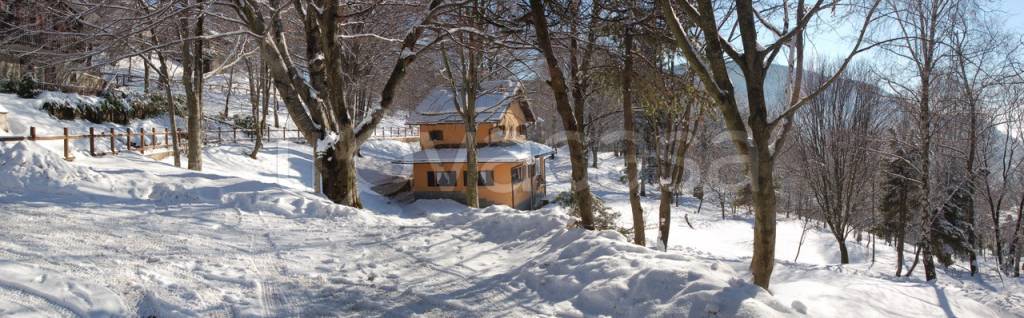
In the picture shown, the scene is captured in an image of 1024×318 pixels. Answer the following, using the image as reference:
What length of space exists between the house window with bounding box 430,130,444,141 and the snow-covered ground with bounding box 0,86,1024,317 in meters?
16.5

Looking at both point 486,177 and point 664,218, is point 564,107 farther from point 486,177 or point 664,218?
point 486,177

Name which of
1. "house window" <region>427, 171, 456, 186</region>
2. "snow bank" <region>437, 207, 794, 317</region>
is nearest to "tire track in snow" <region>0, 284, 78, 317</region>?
"snow bank" <region>437, 207, 794, 317</region>

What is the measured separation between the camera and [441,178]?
24688mm

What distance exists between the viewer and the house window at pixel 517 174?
25.0m

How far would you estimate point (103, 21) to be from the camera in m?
9.51

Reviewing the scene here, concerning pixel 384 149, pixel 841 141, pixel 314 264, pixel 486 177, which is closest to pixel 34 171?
pixel 314 264

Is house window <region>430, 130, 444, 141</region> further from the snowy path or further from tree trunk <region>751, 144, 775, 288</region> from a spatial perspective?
tree trunk <region>751, 144, 775, 288</region>

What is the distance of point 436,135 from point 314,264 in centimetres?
2118

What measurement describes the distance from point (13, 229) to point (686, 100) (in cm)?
1011

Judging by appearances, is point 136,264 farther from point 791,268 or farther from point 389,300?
point 791,268

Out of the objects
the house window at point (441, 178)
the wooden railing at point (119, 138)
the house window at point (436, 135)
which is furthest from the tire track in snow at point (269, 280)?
the house window at point (436, 135)

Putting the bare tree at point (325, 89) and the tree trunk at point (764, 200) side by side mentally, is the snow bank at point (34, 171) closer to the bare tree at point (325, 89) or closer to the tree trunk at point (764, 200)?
the bare tree at point (325, 89)

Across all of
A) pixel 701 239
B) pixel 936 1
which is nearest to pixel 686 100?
pixel 936 1

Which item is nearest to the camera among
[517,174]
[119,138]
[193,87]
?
[193,87]
